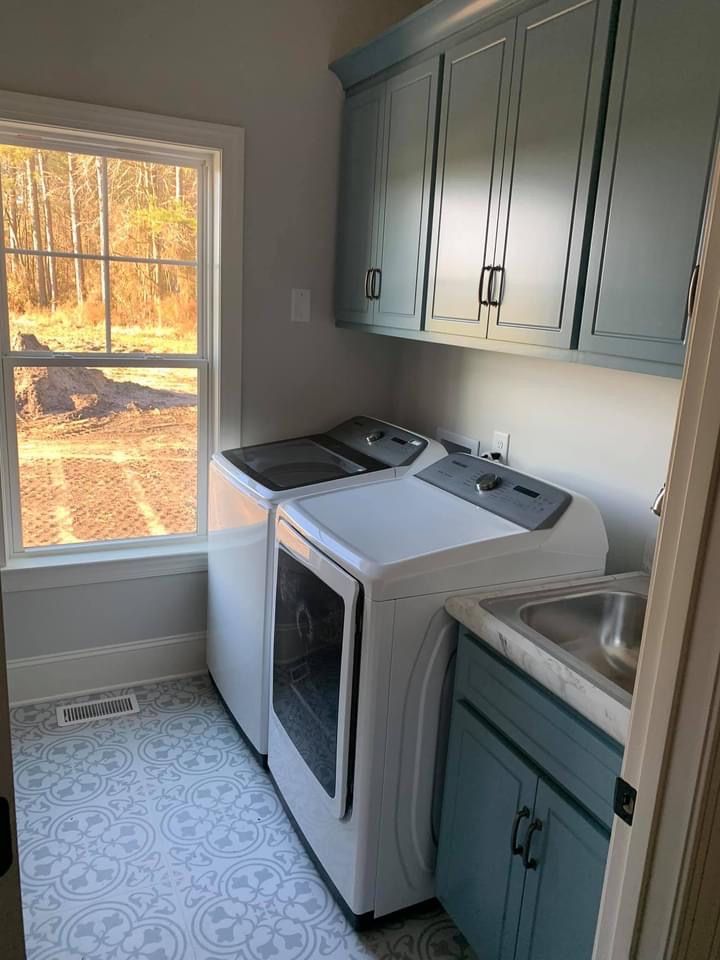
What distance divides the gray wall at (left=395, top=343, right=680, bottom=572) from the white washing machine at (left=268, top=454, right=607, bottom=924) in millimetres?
171

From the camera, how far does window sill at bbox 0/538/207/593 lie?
254 centimetres

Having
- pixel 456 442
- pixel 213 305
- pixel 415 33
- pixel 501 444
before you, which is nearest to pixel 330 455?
pixel 456 442

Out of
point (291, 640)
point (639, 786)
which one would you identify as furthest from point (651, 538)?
point (639, 786)

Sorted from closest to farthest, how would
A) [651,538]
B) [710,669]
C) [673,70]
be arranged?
[710,669]
[673,70]
[651,538]

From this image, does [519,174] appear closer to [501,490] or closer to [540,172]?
[540,172]

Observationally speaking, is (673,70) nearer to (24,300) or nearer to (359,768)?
(359,768)

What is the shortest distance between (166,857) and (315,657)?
74 cm

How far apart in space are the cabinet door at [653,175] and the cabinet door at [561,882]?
2.98 ft

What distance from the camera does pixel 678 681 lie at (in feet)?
2.56

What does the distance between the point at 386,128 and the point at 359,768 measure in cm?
197

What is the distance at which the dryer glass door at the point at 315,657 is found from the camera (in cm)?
169

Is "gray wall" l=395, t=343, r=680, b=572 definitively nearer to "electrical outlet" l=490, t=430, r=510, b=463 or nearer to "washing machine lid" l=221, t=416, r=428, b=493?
"electrical outlet" l=490, t=430, r=510, b=463

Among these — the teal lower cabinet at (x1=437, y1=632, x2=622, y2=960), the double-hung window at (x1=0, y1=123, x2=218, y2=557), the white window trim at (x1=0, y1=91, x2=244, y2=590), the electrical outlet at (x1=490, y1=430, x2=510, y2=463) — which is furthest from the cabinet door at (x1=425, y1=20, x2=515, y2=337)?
the teal lower cabinet at (x1=437, y1=632, x2=622, y2=960)

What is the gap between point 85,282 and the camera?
8.21 ft
